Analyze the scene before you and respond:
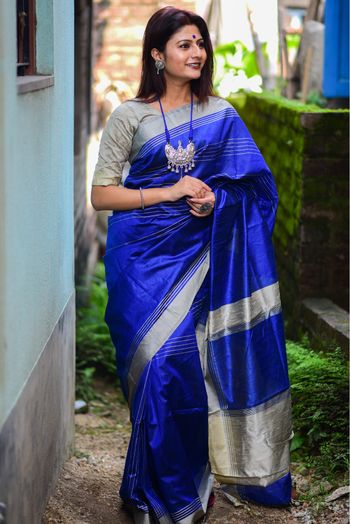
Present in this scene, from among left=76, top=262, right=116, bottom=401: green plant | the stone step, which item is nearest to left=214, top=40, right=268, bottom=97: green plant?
left=76, top=262, right=116, bottom=401: green plant

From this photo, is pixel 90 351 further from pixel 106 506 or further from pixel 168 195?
pixel 168 195

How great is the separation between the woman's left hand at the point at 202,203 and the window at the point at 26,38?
88 cm

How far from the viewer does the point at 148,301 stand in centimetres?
438

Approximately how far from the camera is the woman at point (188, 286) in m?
4.34

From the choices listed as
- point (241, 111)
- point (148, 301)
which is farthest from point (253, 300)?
point (241, 111)

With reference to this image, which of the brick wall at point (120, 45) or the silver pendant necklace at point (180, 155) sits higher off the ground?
the brick wall at point (120, 45)

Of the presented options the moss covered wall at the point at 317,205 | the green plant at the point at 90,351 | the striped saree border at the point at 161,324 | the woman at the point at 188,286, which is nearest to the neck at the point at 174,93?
the woman at the point at 188,286

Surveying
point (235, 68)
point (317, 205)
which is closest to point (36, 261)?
point (317, 205)

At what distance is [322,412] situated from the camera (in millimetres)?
5434

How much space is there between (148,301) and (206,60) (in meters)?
1.09

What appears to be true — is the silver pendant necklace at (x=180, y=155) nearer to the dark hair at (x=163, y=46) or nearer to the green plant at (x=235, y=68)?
the dark hair at (x=163, y=46)

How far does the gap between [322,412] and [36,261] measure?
2.17 m

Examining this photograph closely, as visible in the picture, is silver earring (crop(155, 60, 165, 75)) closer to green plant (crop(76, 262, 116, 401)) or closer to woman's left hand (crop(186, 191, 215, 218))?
woman's left hand (crop(186, 191, 215, 218))

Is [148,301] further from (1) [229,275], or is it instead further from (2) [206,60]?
(2) [206,60]
